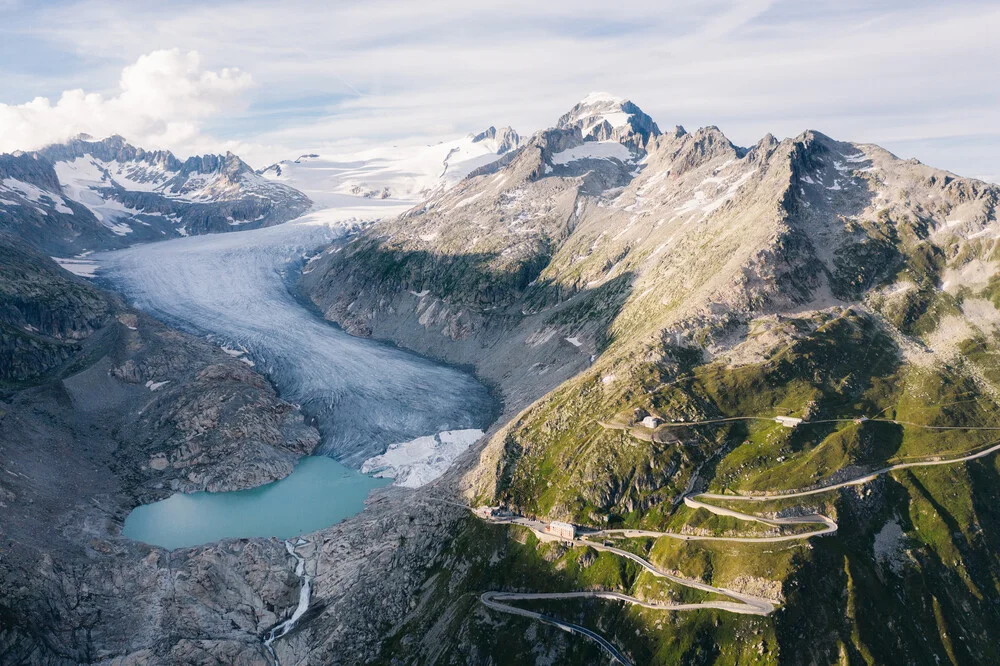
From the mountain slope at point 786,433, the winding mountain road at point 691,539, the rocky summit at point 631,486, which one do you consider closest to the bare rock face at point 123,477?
the rocky summit at point 631,486

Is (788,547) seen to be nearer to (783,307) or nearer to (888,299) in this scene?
(783,307)

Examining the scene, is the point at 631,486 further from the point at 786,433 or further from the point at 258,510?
the point at 258,510

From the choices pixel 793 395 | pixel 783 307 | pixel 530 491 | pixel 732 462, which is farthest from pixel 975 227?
pixel 530 491

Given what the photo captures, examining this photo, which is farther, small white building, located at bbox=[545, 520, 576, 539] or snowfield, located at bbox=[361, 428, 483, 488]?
snowfield, located at bbox=[361, 428, 483, 488]

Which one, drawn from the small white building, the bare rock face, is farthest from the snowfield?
the small white building

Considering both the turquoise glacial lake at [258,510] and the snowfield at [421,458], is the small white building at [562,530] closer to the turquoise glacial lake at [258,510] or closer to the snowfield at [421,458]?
the snowfield at [421,458]

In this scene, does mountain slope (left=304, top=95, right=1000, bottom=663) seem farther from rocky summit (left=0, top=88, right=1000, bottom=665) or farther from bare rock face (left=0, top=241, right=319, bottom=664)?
bare rock face (left=0, top=241, right=319, bottom=664)

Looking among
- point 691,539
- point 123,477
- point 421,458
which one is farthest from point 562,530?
point 123,477

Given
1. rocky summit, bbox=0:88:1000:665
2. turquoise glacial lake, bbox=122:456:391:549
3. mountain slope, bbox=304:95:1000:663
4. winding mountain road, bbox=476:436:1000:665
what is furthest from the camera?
turquoise glacial lake, bbox=122:456:391:549

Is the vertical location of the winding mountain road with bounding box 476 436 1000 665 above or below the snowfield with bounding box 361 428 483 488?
above
